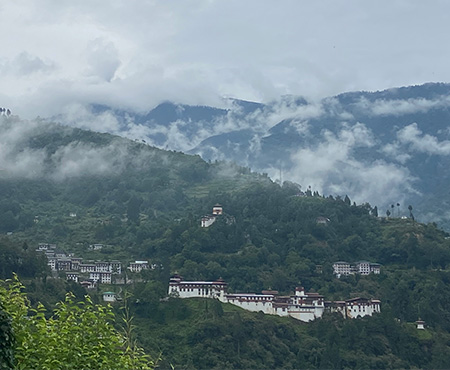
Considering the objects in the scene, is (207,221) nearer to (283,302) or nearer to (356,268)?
(356,268)

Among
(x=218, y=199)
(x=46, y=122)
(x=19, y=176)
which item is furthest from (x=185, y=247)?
(x=46, y=122)

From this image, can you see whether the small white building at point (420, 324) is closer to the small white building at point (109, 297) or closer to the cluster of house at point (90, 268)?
the small white building at point (109, 297)

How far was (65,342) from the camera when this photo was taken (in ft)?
44.0

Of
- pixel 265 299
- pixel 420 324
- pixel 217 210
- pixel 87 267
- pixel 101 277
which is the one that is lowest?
pixel 420 324

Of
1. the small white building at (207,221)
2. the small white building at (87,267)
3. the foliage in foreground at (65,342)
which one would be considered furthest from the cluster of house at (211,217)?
the foliage in foreground at (65,342)

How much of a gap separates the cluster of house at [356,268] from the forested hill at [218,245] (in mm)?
1195

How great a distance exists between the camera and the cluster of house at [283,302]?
73250 mm

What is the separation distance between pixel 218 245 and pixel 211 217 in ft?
25.2

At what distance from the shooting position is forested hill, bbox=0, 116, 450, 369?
64.9 metres

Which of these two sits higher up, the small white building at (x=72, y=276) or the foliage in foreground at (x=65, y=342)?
the small white building at (x=72, y=276)

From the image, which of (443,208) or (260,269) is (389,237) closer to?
(260,269)

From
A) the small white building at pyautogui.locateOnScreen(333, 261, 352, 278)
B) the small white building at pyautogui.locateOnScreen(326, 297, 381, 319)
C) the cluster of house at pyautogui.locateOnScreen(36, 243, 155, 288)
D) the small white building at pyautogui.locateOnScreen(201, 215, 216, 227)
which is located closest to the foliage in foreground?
the small white building at pyautogui.locateOnScreen(326, 297, 381, 319)

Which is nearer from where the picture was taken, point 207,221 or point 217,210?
point 207,221

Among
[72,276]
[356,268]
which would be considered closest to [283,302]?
[356,268]
